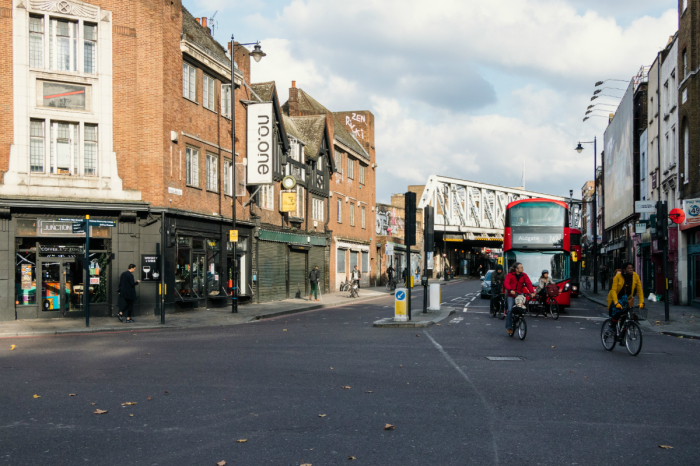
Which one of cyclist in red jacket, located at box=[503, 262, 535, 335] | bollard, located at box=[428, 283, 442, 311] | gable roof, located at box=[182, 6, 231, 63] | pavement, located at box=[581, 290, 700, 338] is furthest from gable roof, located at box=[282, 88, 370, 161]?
cyclist in red jacket, located at box=[503, 262, 535, 335]

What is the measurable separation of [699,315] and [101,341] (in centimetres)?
1984

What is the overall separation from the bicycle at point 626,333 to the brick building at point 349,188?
30648mm

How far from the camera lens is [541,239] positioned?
2598 cm

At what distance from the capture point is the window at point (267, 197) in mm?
32562

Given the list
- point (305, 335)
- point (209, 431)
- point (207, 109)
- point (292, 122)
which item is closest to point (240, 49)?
point (207, 109)

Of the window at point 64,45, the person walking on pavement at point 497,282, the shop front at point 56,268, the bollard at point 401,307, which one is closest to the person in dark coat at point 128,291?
the shop front at point 56,268

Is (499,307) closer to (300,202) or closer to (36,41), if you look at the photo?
(36,41)

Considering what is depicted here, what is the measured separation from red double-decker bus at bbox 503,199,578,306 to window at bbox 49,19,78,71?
17354 millimetres

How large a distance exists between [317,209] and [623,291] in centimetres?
2902

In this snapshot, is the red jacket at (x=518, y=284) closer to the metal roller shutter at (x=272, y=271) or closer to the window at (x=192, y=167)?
the window at (x=192, y=167)

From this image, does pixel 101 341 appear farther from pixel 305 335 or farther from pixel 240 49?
pixel 240 49

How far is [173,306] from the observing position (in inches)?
965

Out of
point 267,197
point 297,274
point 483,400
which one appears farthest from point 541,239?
point 483,400

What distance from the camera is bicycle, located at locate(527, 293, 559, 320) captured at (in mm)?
22444
